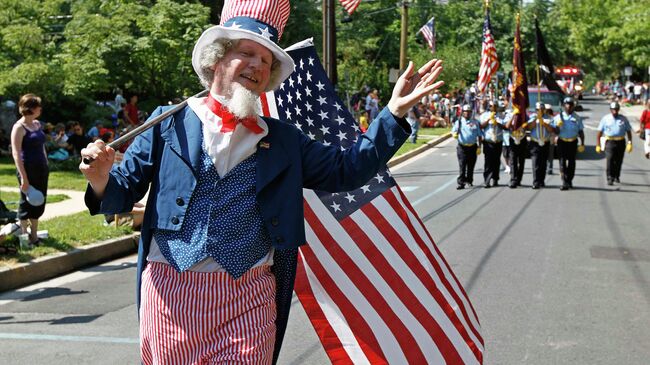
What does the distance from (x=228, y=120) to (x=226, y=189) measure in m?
0.25

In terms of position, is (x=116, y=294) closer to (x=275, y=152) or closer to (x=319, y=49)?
(x=275, y=152)

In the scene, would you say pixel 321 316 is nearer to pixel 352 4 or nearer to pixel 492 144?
pixel 352 4

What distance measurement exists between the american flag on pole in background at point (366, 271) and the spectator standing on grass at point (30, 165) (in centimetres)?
597

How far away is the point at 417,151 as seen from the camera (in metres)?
27.8

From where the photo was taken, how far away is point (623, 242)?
11.0 metres

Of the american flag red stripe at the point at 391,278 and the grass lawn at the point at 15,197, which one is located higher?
the american flag red stripe at the point at 391,278

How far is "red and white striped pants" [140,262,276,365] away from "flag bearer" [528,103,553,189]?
15.5 meters

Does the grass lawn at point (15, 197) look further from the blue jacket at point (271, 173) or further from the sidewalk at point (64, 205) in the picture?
the blue jacket at point (271, 173)

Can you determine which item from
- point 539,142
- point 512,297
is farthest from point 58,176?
point 512,297

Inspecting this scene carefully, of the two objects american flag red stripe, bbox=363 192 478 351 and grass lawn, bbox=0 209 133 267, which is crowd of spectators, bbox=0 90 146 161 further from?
american flag red stripe, bbox=363 192 478 351

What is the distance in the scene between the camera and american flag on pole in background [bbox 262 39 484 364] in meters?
3.95

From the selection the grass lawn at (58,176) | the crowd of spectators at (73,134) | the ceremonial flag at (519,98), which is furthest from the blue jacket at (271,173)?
the ceremonial flag at (519,98)

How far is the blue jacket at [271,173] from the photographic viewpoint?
3066mm

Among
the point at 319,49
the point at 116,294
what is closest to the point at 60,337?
the point at 116,294
